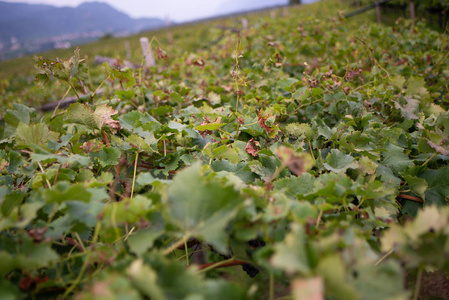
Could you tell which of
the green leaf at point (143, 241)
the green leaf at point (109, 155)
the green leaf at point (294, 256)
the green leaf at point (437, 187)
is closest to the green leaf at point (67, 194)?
the green leaf at point (143, 241)

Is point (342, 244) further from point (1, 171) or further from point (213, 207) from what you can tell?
point (1, 171)

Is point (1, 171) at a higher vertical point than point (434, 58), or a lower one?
lower

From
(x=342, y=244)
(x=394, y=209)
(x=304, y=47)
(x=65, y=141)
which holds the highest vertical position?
(x=304, y=47)

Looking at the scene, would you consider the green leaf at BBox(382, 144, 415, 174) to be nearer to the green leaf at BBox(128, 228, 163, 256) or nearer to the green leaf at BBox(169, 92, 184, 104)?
the green leaf at BBox(128, 228, 163, 256)

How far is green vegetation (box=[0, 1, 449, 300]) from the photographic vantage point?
0.55 m

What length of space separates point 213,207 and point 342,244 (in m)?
0.31

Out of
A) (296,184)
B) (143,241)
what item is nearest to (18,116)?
(143,241)

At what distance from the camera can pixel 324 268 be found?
495 millimetres

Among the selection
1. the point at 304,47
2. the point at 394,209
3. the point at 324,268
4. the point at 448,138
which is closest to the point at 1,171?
the point at 324,268

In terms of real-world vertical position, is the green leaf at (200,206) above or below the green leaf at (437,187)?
above

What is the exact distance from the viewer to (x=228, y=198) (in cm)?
64

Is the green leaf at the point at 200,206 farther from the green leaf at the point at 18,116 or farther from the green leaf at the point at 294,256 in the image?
the green leaf at the point at 18,116

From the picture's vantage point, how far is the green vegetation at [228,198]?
0.55 m

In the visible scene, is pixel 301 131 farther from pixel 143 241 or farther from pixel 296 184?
pixel 143 241
